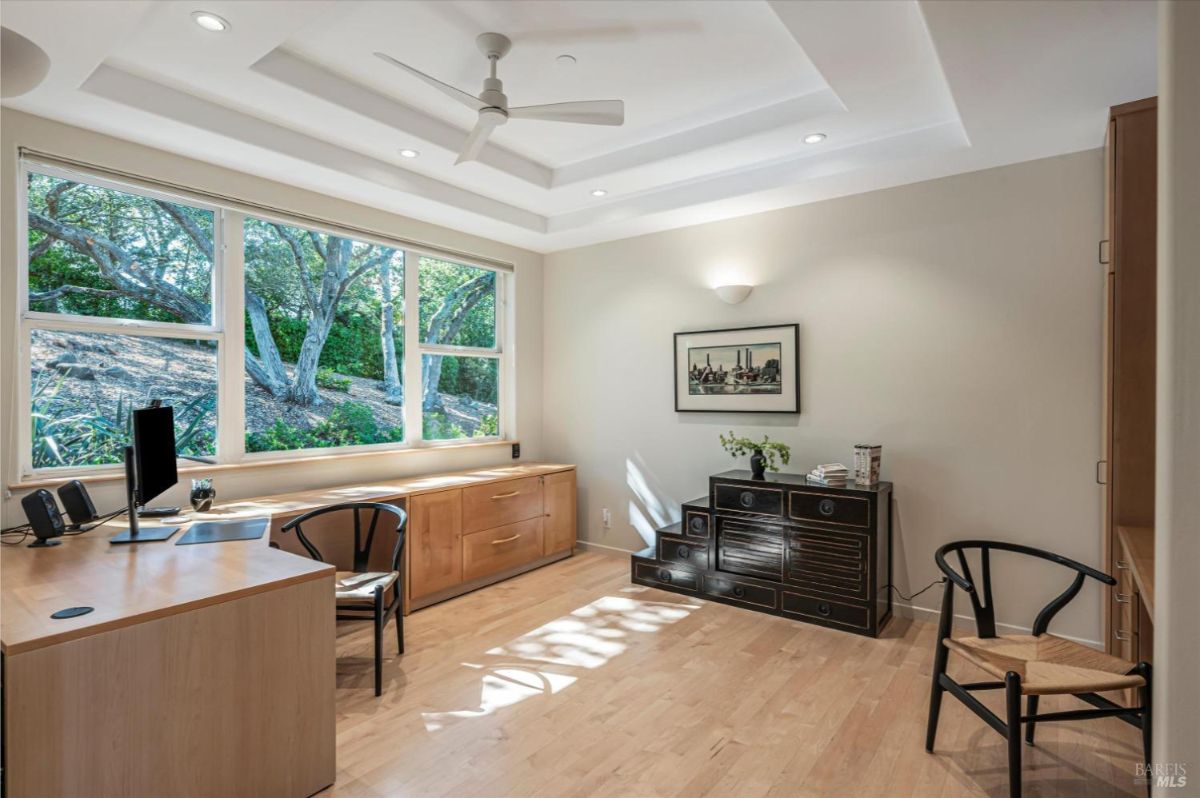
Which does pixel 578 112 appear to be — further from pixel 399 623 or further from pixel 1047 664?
pixel 1047 664

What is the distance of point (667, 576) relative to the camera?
13.1 ft

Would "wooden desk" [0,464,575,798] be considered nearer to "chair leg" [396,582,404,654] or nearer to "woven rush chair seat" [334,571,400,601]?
"woven rush chair seat" [334,571,400,601]

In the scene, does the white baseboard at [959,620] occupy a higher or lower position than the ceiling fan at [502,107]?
lower

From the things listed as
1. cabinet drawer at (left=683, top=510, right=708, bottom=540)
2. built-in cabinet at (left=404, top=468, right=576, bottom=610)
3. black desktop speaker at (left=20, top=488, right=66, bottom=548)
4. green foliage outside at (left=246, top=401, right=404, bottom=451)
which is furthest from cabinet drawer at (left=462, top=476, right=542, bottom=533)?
black desktop speaker at (left=20, top=488, right=66, bottom=548)

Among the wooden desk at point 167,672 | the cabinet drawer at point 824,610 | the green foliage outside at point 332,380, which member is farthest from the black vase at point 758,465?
the green foliage outside at point 332,380

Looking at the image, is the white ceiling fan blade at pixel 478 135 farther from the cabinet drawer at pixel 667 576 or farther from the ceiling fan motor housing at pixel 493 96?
the cabinet drawer at pixel 667 576

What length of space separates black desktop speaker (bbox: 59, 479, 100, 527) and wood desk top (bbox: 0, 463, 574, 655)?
67 mm

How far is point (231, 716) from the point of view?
1750 millimetres

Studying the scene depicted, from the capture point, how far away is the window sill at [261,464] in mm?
2686

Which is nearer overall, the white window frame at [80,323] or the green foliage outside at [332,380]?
the white window frame at [80,323]

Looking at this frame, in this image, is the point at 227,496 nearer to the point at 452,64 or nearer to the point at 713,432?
the point at 452,64

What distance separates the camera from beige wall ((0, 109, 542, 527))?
2.60 meters

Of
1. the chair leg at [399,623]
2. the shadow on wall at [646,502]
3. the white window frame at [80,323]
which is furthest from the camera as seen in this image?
the shadow on wall at [646,502]

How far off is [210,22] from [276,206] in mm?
1412
